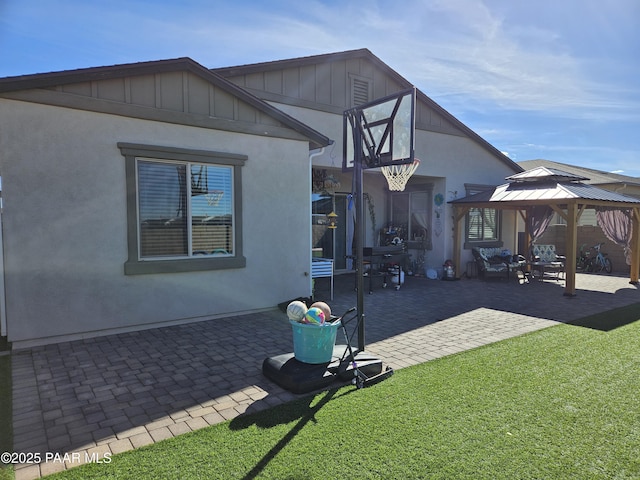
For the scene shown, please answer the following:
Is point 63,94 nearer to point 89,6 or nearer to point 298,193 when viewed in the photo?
point 89,6

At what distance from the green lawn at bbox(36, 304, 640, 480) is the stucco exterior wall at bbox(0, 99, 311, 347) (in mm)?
3322

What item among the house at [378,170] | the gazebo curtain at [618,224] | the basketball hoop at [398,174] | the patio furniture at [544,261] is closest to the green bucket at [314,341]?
the basketball hoop at [398,174]

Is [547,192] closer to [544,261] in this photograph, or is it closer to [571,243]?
[571,243]

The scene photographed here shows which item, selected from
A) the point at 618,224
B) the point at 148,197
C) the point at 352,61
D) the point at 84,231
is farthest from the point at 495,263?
the point at 84,231

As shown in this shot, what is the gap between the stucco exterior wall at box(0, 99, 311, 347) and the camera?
499 centimetres

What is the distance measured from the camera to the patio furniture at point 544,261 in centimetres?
1128

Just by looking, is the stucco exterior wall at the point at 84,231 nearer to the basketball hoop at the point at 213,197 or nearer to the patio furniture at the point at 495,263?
the basketball hoop at the point at 213,197

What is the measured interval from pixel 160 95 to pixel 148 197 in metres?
1.55

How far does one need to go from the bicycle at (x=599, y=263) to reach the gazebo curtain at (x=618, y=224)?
1.50 m

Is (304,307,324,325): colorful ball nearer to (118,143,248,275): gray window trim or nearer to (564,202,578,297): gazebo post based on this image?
(118,143,248,275): gray window trim

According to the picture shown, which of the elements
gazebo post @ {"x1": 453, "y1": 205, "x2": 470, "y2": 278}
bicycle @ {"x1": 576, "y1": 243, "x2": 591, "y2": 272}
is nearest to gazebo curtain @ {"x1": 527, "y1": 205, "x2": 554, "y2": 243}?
gazebo post @ {"x1": 453, "y1": 205, "x2": 470, "y2": 278}

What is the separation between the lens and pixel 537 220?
1245 centimetres

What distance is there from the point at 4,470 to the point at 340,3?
7.73m

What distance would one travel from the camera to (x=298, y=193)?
7.41 metres
